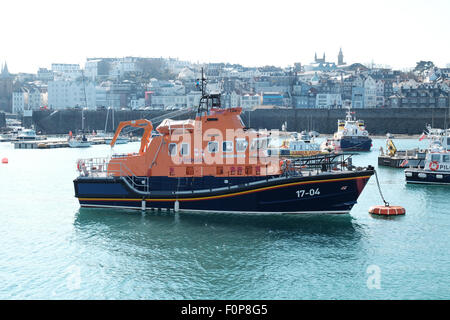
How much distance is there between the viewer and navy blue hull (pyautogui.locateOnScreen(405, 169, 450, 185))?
A: 121ft

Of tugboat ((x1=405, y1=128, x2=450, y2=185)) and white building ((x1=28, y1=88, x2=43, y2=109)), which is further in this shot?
white building ((x1=28, y1=88, x2=43, y2=109))

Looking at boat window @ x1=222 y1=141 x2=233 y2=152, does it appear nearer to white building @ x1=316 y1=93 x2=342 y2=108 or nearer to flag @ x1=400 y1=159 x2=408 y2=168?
flag @ x1=400 y1=159 x2=408 y2=168

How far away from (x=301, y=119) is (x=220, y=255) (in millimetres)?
98204

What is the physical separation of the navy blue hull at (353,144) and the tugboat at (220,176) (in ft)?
145

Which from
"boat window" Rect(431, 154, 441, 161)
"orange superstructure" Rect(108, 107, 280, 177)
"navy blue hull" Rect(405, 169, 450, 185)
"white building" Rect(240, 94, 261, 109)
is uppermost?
"white building" Rect(240, 94, 261, 109)

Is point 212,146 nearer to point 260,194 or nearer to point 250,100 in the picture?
point 260,194

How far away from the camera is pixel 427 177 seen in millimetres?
37625

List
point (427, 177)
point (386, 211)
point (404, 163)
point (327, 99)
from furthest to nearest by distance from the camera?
point (327, 99) < point (404, 163) < point (427, 177) < point (386, 211)

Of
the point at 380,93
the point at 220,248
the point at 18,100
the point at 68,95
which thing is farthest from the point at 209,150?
the point at 18,100

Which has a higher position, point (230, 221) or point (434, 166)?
point (434, 166)

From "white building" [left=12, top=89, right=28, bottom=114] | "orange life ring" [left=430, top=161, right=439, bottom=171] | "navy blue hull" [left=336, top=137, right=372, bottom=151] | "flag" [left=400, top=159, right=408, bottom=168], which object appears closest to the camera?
"orange life ring" [left=430, top=161, right=439, bottom=171]

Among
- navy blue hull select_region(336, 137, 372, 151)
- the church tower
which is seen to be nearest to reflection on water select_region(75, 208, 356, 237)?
navy blue hull select_region(336, 137, 372, 151)

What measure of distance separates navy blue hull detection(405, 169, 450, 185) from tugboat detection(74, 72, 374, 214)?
15527 millimetres

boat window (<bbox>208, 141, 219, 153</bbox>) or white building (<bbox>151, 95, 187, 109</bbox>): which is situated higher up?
white building (<bbox>151, 95, 187, 109</bbox>)
